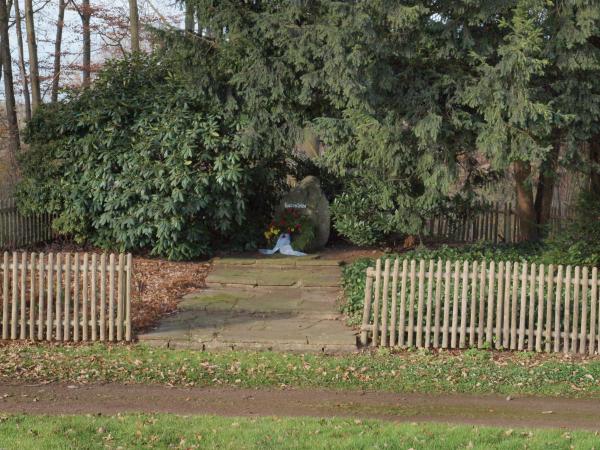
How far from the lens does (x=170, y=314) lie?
36.2ft

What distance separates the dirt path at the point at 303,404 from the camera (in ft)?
23.5

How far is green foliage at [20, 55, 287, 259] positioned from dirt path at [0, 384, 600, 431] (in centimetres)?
644

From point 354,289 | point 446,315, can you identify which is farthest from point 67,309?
point 446,315

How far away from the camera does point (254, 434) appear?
6.32m

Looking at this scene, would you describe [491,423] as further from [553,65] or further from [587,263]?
[553,65]

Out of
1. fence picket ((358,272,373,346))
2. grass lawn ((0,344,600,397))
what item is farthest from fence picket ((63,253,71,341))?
fence picket ((358,272,373,346))

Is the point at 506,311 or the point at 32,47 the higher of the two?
the point at 32,47

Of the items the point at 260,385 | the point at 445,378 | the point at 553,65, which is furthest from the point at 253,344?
the point at 553,65

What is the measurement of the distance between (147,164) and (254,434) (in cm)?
893

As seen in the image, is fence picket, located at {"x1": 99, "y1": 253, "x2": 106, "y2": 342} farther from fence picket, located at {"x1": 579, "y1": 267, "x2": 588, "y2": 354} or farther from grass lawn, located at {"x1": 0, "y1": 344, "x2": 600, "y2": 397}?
fence picket, located at {"x1": 579, "y1": 267, "x2": 588, "y2": 354}

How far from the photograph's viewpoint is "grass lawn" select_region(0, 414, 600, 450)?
6043 mm

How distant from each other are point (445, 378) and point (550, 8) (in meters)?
6.93

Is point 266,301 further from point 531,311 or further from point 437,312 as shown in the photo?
point 531,311

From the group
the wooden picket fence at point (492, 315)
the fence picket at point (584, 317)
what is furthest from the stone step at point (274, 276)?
the fence picket at point (584, 317)
